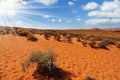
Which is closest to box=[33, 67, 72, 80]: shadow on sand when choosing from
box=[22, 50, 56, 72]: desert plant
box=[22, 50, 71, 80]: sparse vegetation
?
box=[22, 50, 71, 80]: sparse vegetation

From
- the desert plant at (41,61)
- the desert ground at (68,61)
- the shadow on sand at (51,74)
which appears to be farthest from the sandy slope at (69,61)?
the desert plant at (41,61)

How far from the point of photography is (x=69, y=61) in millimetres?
13281

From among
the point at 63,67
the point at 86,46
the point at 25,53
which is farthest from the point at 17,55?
the point at 86,46

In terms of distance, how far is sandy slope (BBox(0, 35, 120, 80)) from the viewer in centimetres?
1079

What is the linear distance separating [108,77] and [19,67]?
16.1 ft

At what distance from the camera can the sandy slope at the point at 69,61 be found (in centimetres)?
1079

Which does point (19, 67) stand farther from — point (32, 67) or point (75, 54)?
point (75, 54)

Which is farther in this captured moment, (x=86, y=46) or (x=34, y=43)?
(x=86, y=46)

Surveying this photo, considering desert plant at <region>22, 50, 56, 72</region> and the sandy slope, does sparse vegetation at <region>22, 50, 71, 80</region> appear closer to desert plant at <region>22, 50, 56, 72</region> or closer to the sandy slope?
desert plant at <region>22, 50, 56, 72</region>

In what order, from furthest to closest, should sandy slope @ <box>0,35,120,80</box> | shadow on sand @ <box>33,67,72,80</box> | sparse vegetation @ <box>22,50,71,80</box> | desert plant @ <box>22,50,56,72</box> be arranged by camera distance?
sandy slope @ <box>0,35,120,80</box>, desert plant @ <box>22,50,56,72</box>, sparse vegetation @ <box>22,50,71,80</box>, shadow on sand @ <box>33,67,72,80</box>

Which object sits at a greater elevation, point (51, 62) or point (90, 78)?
point (51, 62)

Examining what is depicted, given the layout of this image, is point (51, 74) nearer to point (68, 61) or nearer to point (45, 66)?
point (45, 66)

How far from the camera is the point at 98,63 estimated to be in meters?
13.8

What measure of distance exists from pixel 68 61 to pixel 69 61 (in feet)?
0.25
